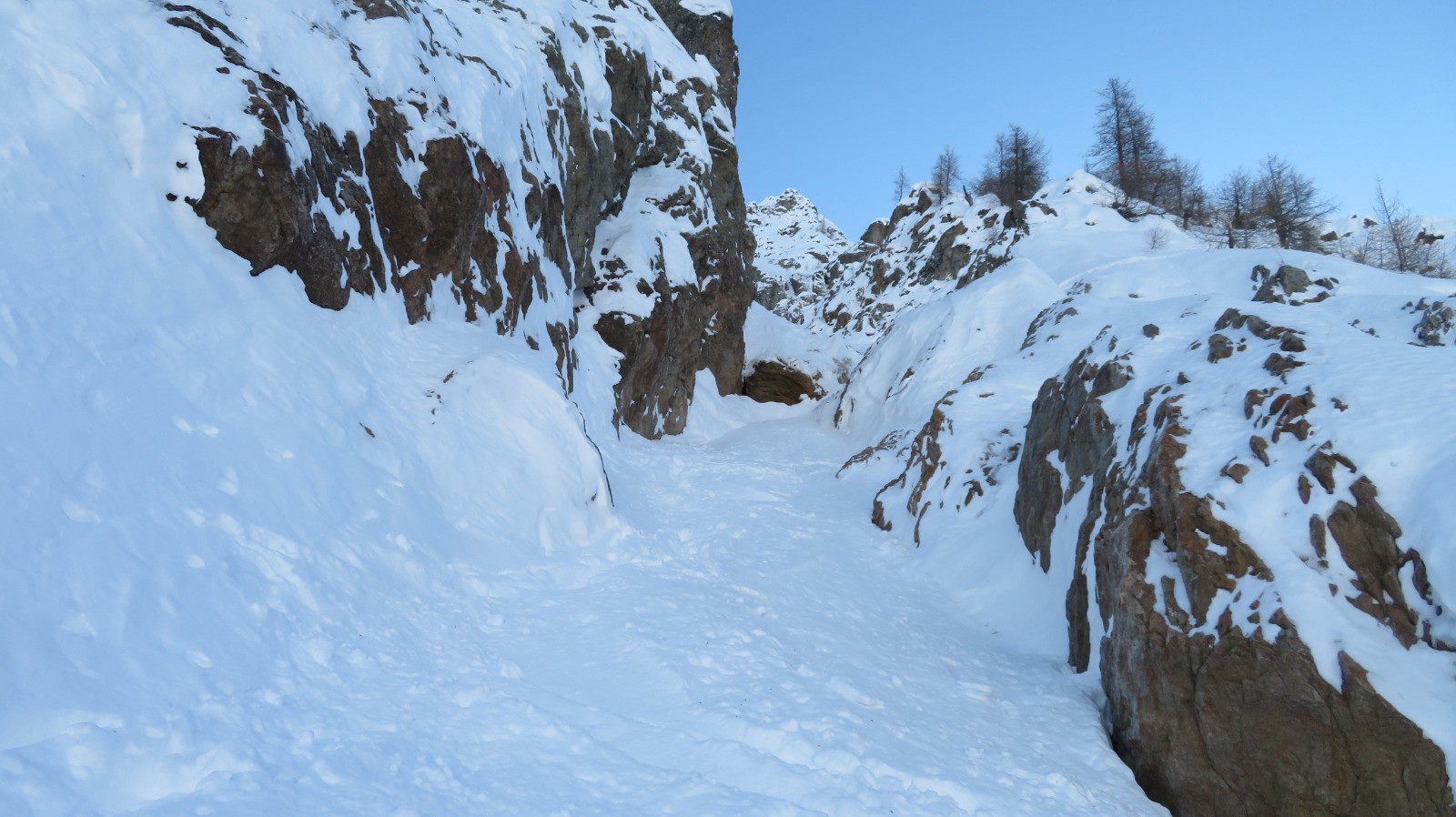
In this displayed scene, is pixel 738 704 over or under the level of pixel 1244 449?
under

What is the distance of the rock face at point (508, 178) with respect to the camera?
7.98m

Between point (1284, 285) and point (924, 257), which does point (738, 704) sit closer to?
point (1284, 285)

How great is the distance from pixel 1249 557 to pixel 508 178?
12210 mm

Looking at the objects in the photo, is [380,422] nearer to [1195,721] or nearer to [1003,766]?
[1003,766]

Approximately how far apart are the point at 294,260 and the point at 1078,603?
28.1ft

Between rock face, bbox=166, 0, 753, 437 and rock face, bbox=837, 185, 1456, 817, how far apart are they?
8.36 meters

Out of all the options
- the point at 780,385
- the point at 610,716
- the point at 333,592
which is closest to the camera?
the point at 610,716

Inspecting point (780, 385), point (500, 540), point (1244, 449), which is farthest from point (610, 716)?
point (780, 385)

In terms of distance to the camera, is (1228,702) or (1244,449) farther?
(1244,449)

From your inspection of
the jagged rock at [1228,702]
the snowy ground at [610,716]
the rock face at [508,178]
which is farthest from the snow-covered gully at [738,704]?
the rock face at [508,178]

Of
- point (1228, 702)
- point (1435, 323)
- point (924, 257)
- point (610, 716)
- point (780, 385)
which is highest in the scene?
point (924, 257)

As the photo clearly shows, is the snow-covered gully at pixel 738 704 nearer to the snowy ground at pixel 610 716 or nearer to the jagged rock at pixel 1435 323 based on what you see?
the snowy ground at pixel 610 716

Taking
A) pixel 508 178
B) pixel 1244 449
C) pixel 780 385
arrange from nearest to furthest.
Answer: pixel 1244 449 → pixel 508 178 → pixel 780 385

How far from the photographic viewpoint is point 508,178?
13.5 m
